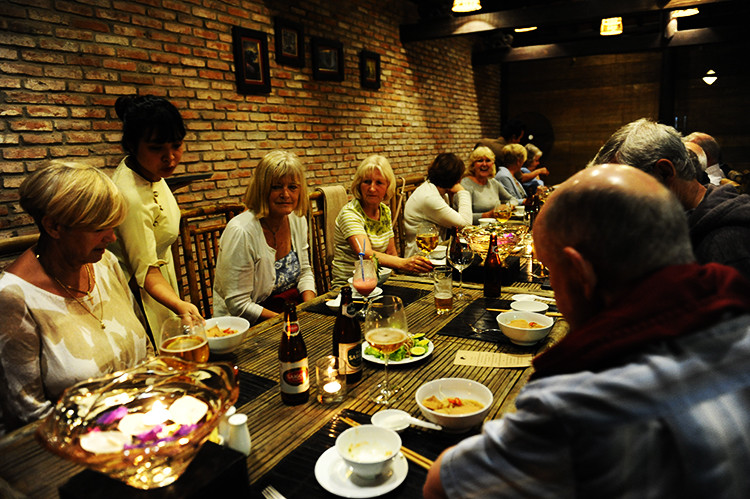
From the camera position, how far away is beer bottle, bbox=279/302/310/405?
1.26 meters

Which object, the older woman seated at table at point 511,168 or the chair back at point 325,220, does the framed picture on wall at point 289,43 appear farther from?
the older woman seated at table at point 511,168

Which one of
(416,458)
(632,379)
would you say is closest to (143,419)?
(416,458)

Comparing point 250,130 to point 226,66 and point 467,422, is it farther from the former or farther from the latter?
point 467,422

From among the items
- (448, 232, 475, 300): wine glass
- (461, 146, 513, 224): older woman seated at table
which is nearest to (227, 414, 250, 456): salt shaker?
(448, 232, 475, 300): wine glass

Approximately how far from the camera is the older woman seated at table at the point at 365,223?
2980 mm

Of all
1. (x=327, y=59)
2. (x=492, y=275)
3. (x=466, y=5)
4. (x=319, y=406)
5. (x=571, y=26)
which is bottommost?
(x=319, y=406)

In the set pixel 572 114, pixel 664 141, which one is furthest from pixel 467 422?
pixel 572 114

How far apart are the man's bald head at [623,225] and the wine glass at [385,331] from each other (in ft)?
2.12

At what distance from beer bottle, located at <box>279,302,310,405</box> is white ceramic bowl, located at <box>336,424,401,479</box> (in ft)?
0.93

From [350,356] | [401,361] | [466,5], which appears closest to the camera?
[350,356]

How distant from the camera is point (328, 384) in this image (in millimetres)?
1277

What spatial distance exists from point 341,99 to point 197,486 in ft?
16.8

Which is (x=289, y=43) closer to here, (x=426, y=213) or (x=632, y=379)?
(x=426, y=213)

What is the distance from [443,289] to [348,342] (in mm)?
657
